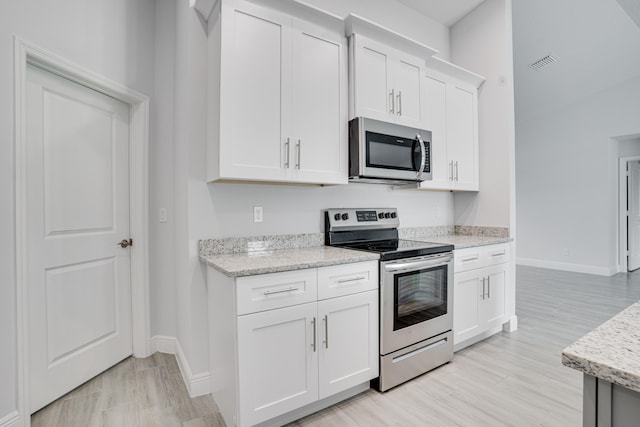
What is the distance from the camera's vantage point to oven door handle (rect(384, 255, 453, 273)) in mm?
2066

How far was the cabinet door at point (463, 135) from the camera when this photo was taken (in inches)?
121

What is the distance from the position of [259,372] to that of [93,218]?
5.46ft

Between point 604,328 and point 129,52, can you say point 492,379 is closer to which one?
point 604,328

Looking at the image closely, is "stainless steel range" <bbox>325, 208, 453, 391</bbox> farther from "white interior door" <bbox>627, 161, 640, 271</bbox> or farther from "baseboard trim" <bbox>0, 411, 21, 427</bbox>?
"white interior door" <bbox>627, 161, 640, 271</bbox>

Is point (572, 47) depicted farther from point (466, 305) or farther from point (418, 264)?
point (418, 264)

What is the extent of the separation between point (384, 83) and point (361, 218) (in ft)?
3.56

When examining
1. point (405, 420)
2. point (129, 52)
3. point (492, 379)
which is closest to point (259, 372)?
point (405, 420)

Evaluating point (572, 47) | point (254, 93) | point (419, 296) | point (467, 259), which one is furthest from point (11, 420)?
point (572, 47)

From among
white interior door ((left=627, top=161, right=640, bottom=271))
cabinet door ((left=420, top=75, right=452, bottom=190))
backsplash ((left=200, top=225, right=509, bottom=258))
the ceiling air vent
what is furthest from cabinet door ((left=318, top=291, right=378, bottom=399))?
white interior door ((left=627, top=161, right=640, bottom=271))

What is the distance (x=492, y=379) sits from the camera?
87.8 inches

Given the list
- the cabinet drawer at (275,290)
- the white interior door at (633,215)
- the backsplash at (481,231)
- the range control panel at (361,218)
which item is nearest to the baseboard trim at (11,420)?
the cabinet drawer at (275,290)

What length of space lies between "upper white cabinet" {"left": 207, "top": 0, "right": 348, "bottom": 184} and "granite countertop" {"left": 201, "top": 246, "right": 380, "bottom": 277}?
49 centimetres

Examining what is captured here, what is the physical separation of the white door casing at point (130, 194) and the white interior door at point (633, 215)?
7615 millimetres

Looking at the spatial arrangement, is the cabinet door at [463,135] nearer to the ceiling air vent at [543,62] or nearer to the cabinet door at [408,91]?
the cabinet door at [408,91]
